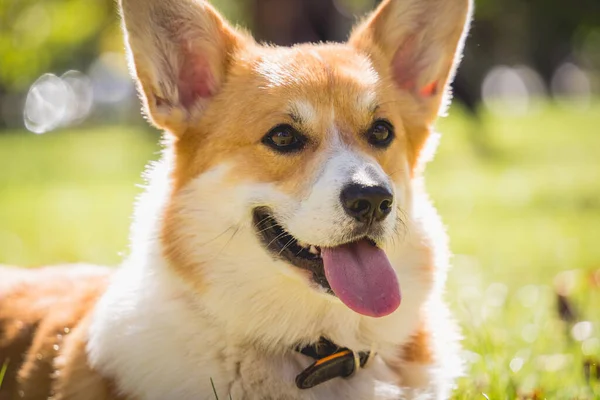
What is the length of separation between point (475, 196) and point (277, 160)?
832cm

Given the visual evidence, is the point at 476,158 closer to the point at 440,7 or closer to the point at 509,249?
the point at 509,249

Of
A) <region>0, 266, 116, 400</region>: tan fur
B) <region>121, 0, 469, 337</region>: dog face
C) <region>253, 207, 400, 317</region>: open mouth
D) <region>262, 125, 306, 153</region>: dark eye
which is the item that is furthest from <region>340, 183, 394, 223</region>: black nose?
<region>0, 266, 116, 400</region>: tan fur

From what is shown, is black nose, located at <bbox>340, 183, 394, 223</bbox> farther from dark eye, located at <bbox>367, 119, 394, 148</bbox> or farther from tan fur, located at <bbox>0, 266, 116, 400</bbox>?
tan fur, located at <bbox>0, 266, 116, 400</bbox>

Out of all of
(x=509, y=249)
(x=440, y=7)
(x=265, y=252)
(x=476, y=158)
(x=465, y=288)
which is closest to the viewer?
(x=265, y=252)

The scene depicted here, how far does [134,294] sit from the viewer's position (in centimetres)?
305

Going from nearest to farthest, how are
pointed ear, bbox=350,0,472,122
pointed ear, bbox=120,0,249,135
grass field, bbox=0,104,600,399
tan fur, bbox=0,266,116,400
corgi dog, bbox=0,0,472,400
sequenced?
corgi dog, bbox=0,0,472,400
tan fur, bbox=0,266,116,400
pointed ear, bbox=120,0,249,135
pointed ear, bbox=350,0,472,122
grass field, bbox=0,104,600,399

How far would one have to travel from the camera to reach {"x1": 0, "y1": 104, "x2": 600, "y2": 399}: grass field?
3813 mm

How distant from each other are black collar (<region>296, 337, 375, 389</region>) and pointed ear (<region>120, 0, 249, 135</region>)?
1.05 meters

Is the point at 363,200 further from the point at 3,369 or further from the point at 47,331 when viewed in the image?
the point at 3,369

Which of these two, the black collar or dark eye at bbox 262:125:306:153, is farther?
dark eye at bbox 262:125:306:153

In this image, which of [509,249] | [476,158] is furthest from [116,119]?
[509,249]

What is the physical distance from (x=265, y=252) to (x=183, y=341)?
0.44 m

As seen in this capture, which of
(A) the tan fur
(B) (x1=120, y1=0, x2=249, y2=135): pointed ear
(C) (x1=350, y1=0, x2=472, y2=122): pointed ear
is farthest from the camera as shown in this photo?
(C) (x1=350, y1=0, x2=472, y2=122): pointed ear

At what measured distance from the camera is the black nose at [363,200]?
2744 mm
